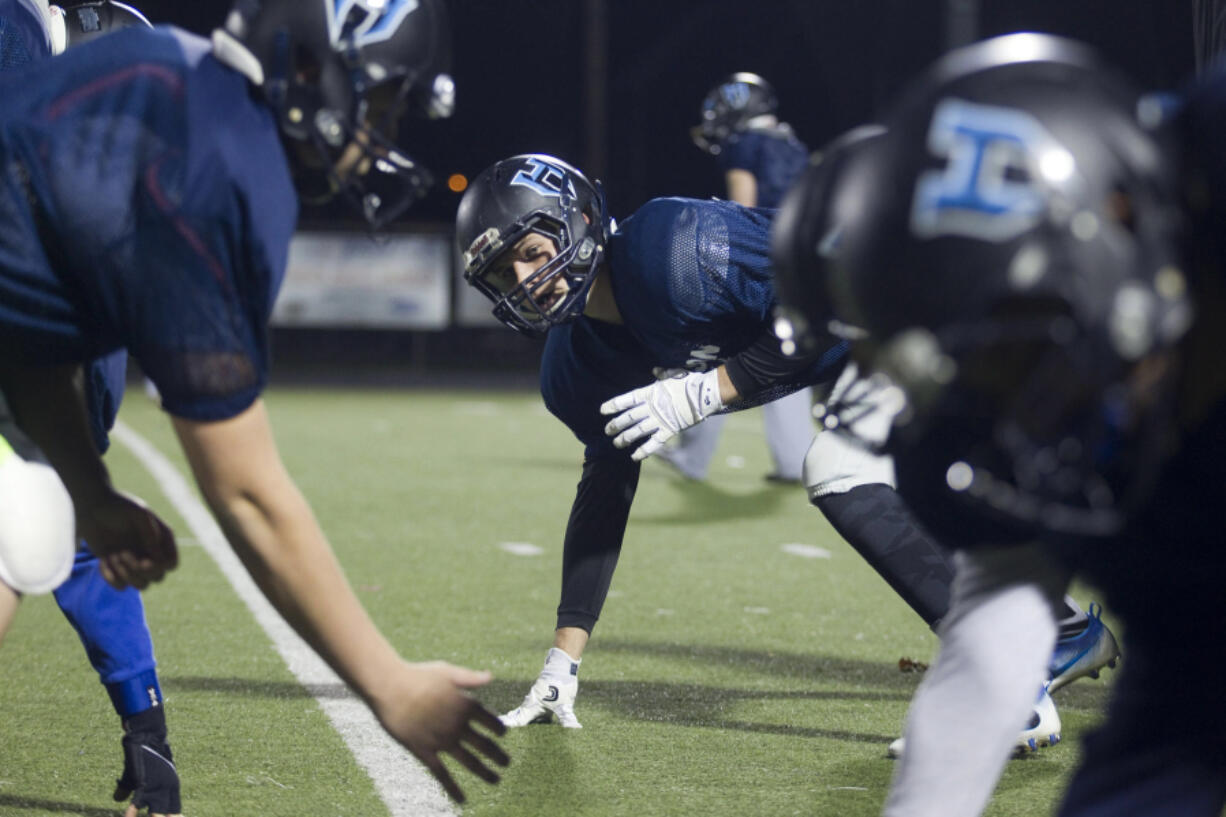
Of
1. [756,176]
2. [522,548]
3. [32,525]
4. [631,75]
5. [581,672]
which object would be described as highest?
[32,525]

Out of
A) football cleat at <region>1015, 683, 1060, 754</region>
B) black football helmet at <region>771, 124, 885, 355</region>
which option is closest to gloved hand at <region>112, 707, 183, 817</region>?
black football helmet at <region>771, 124, 885, 355</region>

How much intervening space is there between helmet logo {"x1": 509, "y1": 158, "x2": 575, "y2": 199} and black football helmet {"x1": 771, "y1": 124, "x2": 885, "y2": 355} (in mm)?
1642

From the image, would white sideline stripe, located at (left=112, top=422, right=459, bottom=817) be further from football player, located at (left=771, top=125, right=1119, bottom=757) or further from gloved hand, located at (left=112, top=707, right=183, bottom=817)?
football player, located at (left=771, top=125, right=1119, bottom=757)

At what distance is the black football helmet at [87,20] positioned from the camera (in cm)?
336

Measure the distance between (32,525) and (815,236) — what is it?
111 centimetres

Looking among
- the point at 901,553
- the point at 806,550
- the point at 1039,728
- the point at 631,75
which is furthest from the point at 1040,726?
the point at 631,75

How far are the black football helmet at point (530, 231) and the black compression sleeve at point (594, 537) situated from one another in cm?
43

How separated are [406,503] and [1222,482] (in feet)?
20.8

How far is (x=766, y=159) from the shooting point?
8.48m

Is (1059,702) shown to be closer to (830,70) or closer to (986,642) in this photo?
(986,642)

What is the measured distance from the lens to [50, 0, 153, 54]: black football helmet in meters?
3.36

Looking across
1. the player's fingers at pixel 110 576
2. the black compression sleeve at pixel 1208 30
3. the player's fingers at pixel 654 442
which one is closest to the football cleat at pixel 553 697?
the player's fingers at pixel 654 442

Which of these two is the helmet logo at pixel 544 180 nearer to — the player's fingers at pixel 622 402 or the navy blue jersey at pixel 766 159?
the player's fingers at pixel 622 402

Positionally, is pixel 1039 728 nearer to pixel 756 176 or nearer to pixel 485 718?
pixel 485 718
